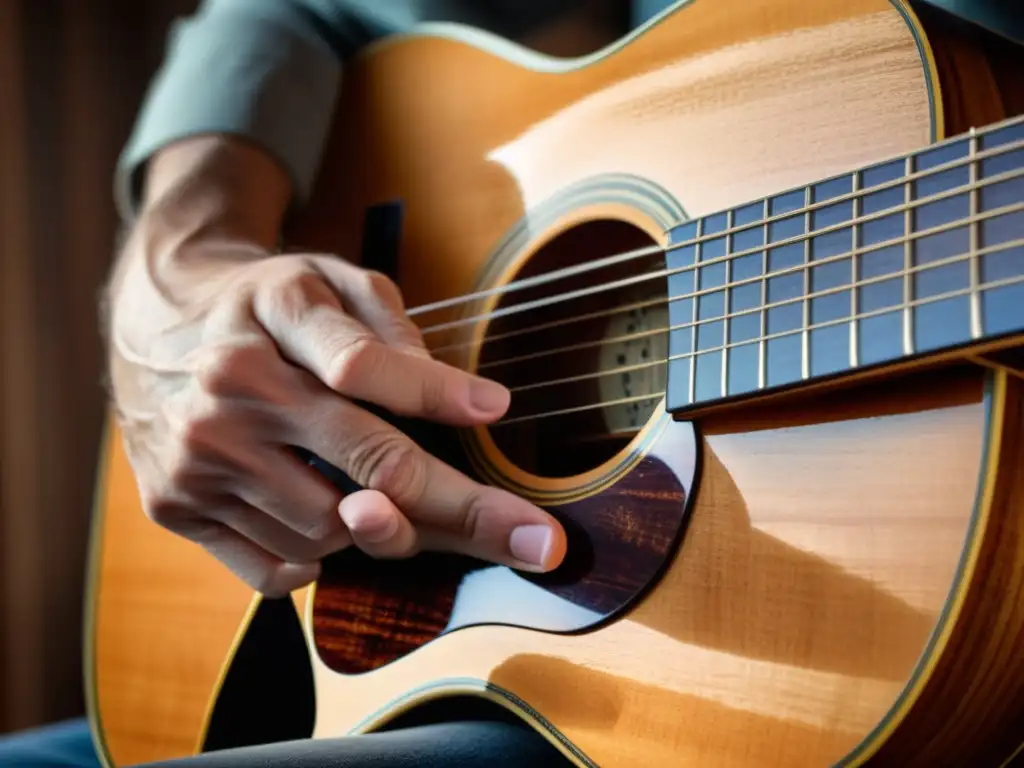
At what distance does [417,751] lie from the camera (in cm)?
58

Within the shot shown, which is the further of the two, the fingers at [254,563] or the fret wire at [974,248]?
the fingers at [254,563]

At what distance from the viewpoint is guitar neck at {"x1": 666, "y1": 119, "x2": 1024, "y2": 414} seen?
0.40 meters

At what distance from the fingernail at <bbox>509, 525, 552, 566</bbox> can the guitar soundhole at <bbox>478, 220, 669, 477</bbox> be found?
0.36ft

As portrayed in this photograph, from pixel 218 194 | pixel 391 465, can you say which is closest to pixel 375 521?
pixel 391 465

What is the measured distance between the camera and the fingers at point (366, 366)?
60 cm

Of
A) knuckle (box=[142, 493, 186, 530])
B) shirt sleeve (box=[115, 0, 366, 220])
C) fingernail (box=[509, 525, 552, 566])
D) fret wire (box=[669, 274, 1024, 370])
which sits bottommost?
fingernail (box=[509, 525, 552, 566])

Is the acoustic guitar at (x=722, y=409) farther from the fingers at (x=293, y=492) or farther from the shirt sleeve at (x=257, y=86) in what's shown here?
the shirt sleeve at (x=257, y=86)

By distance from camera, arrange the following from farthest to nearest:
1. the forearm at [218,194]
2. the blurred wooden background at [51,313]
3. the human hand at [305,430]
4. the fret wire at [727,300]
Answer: the blurred wooden background at [51,313], the forearm at [218,194], the human hand at [305,430], the fret wire at [727,300]

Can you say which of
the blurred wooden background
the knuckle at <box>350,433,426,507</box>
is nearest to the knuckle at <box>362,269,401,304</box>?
the knuckle at <box>350,433,426,507</box>

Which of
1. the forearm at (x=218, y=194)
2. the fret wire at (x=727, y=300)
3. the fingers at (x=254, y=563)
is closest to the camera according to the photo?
the fret wire at (x=727, y=300)

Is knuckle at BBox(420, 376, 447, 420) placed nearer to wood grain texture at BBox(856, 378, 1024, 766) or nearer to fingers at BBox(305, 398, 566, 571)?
fingers at BBox(305, 398, 566, 571)

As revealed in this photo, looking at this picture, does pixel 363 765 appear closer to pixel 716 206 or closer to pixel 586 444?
pixel 586 444

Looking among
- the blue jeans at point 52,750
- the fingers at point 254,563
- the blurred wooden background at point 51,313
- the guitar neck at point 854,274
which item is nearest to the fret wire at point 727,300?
the guitar neck at point 854,274

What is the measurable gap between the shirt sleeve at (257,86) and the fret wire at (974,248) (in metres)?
0.67
